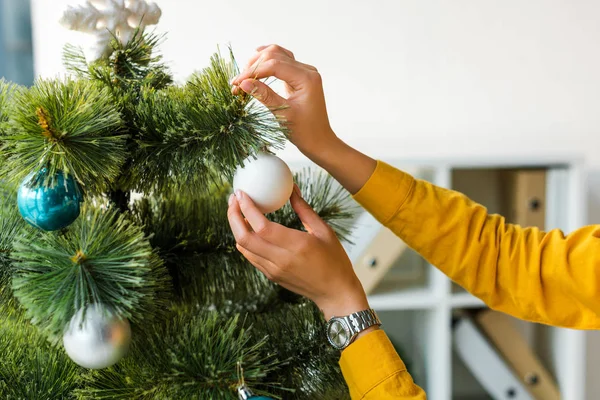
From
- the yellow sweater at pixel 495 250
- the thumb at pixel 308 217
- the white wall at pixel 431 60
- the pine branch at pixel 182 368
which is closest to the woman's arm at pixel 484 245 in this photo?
the yellow sweater at pixel 495 250

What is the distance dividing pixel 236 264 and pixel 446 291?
3.00 ft

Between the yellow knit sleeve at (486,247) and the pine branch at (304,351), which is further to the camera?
the yellow knit sleeve at (486,247)

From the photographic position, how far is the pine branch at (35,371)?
18.7 inches

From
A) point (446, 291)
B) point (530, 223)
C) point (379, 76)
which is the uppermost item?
point (379, 76)

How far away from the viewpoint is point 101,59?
20.6 inches

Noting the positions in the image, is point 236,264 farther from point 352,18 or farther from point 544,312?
point 352,18

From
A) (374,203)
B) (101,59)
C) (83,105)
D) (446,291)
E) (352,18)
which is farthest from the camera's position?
(352,18)

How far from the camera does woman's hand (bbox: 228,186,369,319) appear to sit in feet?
1.59

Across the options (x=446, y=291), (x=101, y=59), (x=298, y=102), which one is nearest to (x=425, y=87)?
(x=446, y=291)

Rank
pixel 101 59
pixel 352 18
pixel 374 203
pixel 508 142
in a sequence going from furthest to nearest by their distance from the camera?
pixel 508 142 < pixel 352 18 < pixel 374 203 < pixel 101 59

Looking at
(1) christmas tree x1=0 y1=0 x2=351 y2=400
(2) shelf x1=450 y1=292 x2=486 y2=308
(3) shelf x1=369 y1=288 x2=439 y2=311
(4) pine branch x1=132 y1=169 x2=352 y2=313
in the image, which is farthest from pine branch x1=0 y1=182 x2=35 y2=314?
(2) shelf x1=450 y1=292 x2=486 y2=308

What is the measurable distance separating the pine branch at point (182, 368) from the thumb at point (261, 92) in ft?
0.60

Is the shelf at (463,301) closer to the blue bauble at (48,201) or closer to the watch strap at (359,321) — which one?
the watch strap at (359,321)

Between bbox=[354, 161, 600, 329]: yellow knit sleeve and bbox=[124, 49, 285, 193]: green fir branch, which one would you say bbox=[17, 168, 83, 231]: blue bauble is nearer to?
bbox=[124, 49, 285, 193]: green fir branch
